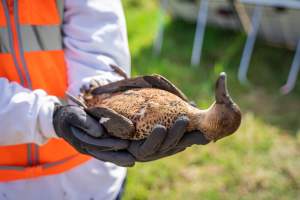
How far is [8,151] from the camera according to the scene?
1.41 m

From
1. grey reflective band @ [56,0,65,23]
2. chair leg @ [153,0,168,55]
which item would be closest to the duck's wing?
grey reflective band @ [56,0,65,23]

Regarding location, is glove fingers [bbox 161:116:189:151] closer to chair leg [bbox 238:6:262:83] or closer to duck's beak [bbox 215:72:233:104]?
duck's beak [bbox 215:72:233:104]

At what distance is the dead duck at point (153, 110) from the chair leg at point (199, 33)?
2691 millimetres

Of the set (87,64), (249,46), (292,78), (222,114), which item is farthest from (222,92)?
(249,46)

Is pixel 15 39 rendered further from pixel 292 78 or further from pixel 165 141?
pixel 292 78

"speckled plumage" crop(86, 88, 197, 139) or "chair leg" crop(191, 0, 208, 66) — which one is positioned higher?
"speckled plumage" crop(86, 88, 197, 139)

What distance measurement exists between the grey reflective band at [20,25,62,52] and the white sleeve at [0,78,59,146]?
134 millimetres

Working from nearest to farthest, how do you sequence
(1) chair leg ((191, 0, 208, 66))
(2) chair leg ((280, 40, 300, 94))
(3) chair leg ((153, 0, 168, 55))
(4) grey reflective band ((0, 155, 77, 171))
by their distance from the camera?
(4) grey reflective band ((0, 155, 77, 171)) → (2) chair leg ((280, 40, 300, 94)) → (1) chair leg ((191, 0, 208, 66)) → (3) chair leg ((153, 0, 168, 55))

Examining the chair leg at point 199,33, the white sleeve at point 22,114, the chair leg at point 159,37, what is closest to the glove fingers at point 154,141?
the white sleeve at point 22,114

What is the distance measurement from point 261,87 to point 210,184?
1324 millimetres

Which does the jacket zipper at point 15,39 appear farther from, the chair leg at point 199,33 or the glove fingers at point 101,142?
the chair leg at point 199,33

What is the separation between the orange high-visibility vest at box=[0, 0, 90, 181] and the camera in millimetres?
1351

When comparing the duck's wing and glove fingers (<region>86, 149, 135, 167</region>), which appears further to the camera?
the duck's wing

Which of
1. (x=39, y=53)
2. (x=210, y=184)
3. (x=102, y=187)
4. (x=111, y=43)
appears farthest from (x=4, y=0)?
(x=210, y=184)
